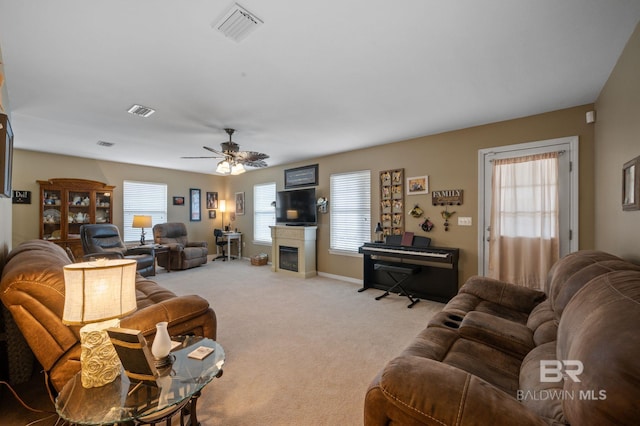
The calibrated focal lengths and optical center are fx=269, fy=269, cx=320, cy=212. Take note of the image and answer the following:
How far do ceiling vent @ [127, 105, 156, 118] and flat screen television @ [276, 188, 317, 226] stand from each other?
3.23 metres

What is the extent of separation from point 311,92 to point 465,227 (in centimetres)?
291

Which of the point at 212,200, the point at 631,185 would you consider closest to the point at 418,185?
the point at 631,185

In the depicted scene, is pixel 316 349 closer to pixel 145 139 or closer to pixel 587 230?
pixel 587 230

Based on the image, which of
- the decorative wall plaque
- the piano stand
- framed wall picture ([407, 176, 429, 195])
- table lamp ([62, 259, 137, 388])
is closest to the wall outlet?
the decorative wall plaque

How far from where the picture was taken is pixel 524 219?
3.50 m

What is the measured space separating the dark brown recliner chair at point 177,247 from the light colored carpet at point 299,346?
135cm

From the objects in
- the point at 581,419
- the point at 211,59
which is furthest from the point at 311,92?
the point at 581,419

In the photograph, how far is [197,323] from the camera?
2.12 metres

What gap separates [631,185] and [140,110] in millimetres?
4714

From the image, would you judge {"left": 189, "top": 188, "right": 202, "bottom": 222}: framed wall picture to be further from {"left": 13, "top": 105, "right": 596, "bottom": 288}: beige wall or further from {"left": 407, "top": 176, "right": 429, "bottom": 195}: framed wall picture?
{"left": 407, "top": 176, "right": 429, "bottom": 195}: framed wall picture

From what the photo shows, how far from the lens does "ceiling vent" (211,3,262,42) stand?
170 cm

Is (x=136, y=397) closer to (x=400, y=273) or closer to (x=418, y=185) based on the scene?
(x=400, y=273)

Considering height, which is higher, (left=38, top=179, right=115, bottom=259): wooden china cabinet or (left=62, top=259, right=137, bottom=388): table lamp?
(left=38, top=179, right=115, bottom=259): wooden china cabinet

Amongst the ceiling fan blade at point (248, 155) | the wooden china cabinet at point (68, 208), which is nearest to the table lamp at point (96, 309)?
the ceiling fan blade at point (248, 155)
